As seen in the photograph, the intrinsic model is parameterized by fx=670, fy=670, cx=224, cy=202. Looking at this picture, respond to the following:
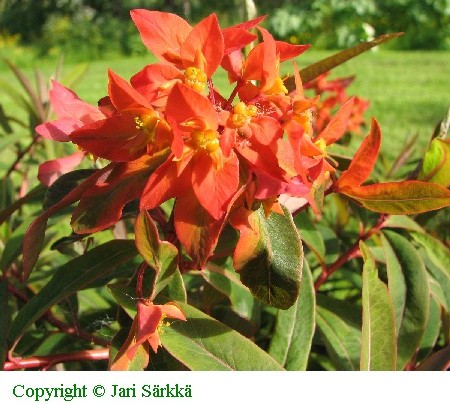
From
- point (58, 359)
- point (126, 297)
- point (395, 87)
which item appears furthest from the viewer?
point (395, 87)

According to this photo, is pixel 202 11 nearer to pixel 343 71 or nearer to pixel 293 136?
pixel 343 71

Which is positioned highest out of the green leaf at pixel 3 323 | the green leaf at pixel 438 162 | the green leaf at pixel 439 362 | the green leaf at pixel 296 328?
the green leaf at pixel 438 162

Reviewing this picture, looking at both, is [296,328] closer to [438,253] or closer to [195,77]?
[438,253]

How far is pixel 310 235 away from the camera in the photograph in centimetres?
98

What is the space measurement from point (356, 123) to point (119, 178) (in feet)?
4.46

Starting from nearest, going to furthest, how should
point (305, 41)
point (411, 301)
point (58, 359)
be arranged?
point (58, 359), point (411, 301), point (305, 41)

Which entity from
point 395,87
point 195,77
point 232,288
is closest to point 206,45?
point 195,77

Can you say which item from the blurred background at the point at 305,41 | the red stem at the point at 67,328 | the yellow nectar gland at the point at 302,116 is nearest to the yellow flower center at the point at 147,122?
the yellow nectar gland at the point at 302,116

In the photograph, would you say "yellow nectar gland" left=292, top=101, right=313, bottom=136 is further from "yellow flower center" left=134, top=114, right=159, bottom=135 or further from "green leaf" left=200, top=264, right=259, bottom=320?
"green leaf" left=200, top=264, right=259, bottom=320

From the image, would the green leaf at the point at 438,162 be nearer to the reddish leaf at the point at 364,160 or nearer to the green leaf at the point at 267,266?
the reddish leaf at the point at 364,160

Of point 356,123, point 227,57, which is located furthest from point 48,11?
point 227,57

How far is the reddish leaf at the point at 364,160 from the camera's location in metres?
A: 0.69

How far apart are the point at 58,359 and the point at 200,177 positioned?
1.06 feet

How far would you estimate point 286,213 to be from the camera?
650 millimetres
